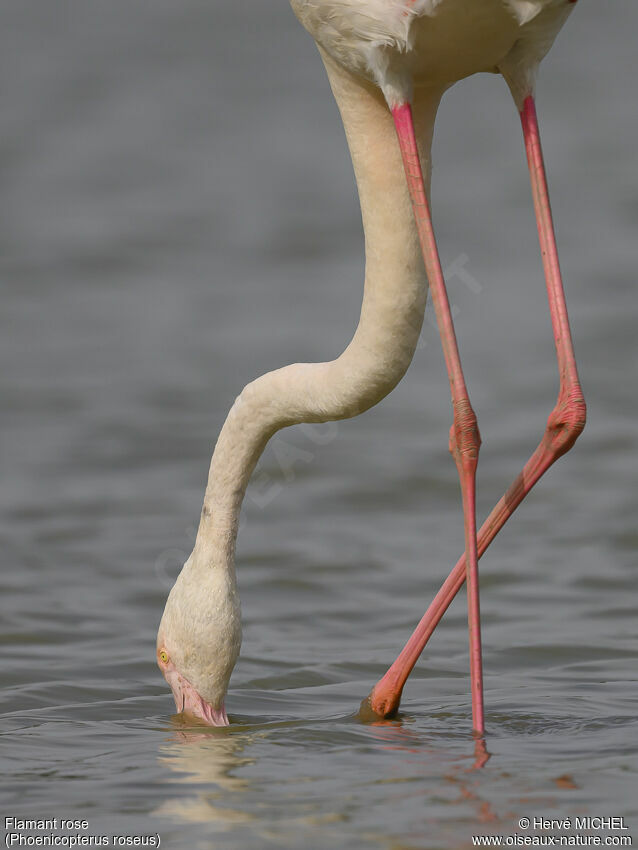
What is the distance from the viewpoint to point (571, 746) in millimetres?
5645

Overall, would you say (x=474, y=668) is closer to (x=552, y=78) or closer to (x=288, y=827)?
(x=288, y=827)

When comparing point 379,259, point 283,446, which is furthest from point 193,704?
point 283,446

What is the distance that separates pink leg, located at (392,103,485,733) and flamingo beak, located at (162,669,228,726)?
136 cm

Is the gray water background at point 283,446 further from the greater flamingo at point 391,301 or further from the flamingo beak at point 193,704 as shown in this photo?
the greater flamingo at point 391,301

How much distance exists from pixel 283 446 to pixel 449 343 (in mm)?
8541

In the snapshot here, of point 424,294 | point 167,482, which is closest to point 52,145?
point 167,482

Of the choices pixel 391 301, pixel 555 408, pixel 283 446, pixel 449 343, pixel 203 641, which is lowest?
pixel 203 641

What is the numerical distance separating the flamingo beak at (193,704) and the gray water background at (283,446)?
0.09 meters

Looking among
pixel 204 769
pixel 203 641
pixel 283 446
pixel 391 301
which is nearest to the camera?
pixel 204 769

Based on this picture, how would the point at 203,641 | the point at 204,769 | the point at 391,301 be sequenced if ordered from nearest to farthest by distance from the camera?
the point at 204,769
the point at 391,301
the point at 203,641

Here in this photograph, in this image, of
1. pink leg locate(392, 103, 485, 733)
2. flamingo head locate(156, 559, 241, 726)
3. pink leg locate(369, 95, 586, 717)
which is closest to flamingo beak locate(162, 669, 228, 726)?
flamingo head locate(156, 559, 241, 726)

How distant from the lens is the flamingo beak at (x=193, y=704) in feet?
21.4

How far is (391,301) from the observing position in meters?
5.86

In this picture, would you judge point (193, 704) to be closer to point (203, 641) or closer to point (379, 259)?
point (203, 641)
